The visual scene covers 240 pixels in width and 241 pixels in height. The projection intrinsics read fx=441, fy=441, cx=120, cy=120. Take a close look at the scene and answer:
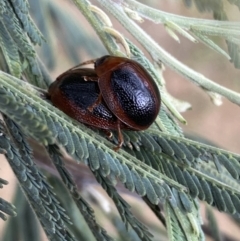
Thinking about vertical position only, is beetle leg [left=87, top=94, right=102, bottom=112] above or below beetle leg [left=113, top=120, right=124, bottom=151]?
above

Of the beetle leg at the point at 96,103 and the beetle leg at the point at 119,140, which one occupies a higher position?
the beetle leg at the point at 96,103

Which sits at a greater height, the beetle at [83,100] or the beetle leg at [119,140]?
the beetle at [83,100]

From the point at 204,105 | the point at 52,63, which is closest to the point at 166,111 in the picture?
the point at 52,63

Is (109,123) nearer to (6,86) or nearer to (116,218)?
(6,86)

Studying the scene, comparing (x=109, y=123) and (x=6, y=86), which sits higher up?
(x=6, y=86)
